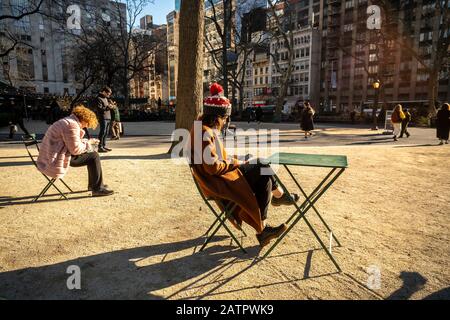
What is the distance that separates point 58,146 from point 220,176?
310 cm

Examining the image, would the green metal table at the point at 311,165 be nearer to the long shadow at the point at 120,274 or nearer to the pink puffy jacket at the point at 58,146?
the long shadow at the point at 120,274

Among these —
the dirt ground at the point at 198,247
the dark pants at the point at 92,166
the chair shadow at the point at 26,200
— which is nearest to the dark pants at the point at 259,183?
the dirt ground at the point at 198,247

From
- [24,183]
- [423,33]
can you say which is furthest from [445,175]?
[423,33]

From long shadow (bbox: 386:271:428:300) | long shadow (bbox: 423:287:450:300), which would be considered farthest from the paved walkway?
long shadow (bbox: 423:287:450:300)

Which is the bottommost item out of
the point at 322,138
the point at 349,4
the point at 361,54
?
the point at 322,138

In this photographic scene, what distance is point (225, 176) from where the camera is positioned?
3025 millimetres

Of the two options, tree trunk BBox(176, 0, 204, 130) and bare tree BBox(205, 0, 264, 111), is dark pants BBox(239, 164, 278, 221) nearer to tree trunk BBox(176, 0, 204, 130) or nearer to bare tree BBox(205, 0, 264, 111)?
tree trunk BBox(176, 0, 204, 130)

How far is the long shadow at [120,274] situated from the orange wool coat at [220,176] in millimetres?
669

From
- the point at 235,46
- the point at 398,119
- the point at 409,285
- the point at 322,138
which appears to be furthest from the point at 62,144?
the point at 235,46

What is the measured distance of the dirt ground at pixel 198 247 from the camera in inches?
102

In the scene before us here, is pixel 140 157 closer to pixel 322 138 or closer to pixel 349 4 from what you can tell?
pixel 322 138

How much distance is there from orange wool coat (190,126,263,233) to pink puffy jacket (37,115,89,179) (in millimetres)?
2567

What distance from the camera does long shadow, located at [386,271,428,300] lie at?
2475 mm
